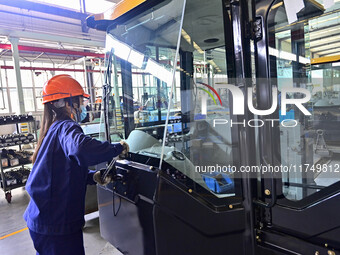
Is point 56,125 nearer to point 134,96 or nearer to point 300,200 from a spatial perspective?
point 134,96

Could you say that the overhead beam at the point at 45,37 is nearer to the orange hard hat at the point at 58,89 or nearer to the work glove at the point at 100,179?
the orange hard hat at the point at 58,89

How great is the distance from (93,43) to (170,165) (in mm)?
6277

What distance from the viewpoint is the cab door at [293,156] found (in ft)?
3.56

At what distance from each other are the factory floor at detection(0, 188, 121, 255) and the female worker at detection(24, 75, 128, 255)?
1.05 metres

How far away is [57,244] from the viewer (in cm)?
175

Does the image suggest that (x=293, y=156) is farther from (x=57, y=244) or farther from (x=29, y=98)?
(x=29, y=98)

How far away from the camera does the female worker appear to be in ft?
5.53

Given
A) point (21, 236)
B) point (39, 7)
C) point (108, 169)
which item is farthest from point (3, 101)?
point (108, 169)

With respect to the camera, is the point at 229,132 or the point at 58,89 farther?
the point at 58,89

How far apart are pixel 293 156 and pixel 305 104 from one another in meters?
0.27

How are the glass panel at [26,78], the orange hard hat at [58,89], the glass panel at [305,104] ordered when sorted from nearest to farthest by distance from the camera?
the glass panel at [305,104], the orange hard hat at [58,89], the glass panel at [26,78]

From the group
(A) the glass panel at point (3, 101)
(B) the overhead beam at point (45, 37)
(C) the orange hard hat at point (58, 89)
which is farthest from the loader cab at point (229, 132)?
(A) the glass panel at point (3, 101)

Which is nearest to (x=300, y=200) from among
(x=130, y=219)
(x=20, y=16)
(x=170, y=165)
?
(x=170, y=165)

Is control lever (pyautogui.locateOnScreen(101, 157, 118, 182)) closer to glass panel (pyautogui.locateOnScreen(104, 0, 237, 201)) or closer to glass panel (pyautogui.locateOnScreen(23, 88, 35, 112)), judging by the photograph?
glass panel (pyautogui.locateOnScreen(104, 0, 237, 201))
